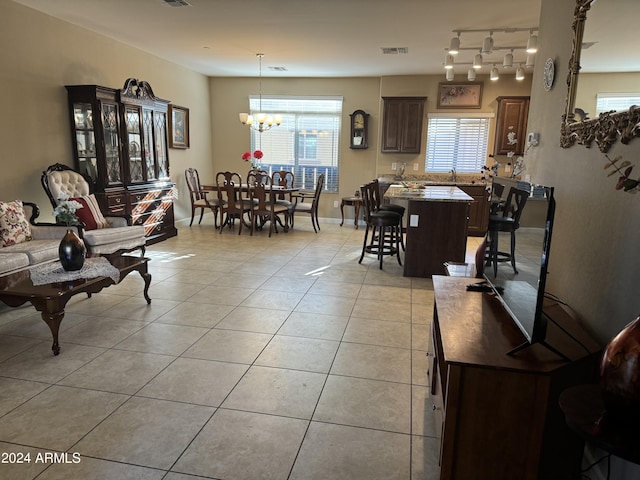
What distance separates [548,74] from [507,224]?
1.22m

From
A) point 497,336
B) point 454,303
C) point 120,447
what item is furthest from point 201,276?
point 497,336

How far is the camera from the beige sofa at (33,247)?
11.2ft

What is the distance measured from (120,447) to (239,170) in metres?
7.23

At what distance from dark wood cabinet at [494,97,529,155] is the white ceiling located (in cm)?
73

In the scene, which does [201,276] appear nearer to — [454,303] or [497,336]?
[454,303]

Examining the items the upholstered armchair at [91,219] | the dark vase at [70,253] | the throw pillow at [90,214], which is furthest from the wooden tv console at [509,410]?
the throw pillow at [90,214]

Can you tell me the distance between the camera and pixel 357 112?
778 cm

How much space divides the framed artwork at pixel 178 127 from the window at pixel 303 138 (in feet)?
4.53

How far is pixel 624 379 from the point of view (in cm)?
102

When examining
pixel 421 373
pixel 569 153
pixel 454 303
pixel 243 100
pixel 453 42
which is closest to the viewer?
pixel 454 303

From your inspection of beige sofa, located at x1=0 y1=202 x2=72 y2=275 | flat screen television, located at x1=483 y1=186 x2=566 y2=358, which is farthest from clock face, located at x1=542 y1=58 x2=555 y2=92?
beige sofa, located at x1=0 y1=202 x2=72 y2=275

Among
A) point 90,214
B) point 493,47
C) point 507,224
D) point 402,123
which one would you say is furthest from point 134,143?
point 507,224

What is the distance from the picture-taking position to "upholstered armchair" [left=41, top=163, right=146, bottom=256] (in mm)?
4418

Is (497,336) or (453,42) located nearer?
(497,336)
